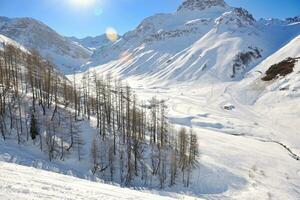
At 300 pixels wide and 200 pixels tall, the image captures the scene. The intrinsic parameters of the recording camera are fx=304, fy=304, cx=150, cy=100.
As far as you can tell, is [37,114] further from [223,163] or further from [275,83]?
[275,83]

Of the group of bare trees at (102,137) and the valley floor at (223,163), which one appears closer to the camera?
the valley floor at (223,163)

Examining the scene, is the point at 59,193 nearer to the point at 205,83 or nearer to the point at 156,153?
the point at 156,153

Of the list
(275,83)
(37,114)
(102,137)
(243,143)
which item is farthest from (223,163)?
(275,83)

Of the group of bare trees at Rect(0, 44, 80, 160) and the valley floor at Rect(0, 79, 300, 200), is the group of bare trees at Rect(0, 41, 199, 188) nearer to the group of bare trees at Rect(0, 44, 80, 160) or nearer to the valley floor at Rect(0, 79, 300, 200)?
the group of bare trees at Rect(0, 44, 80, 160)

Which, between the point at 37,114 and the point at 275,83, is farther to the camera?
the point at 275,83

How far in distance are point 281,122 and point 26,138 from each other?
80.1m

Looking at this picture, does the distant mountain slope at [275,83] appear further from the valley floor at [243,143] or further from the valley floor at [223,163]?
the valley floor at [223,163]

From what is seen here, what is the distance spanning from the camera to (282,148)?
3068 inches

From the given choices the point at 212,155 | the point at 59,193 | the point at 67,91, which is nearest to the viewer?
the point at 59,193

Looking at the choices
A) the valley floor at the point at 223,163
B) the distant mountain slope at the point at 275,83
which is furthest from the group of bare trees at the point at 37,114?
the distant mountain slope at the point at 275,83

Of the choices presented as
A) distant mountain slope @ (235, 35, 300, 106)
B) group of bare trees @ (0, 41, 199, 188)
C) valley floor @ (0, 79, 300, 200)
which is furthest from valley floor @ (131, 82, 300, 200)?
group of bare trees @ (0, 41, 199, 188)

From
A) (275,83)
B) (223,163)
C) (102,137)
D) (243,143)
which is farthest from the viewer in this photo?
(275,83)

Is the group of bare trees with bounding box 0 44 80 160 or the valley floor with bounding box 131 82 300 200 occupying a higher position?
the group of bare trees with bounding box 0 44 80 160

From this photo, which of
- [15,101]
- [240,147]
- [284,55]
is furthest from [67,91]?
[284,55]
